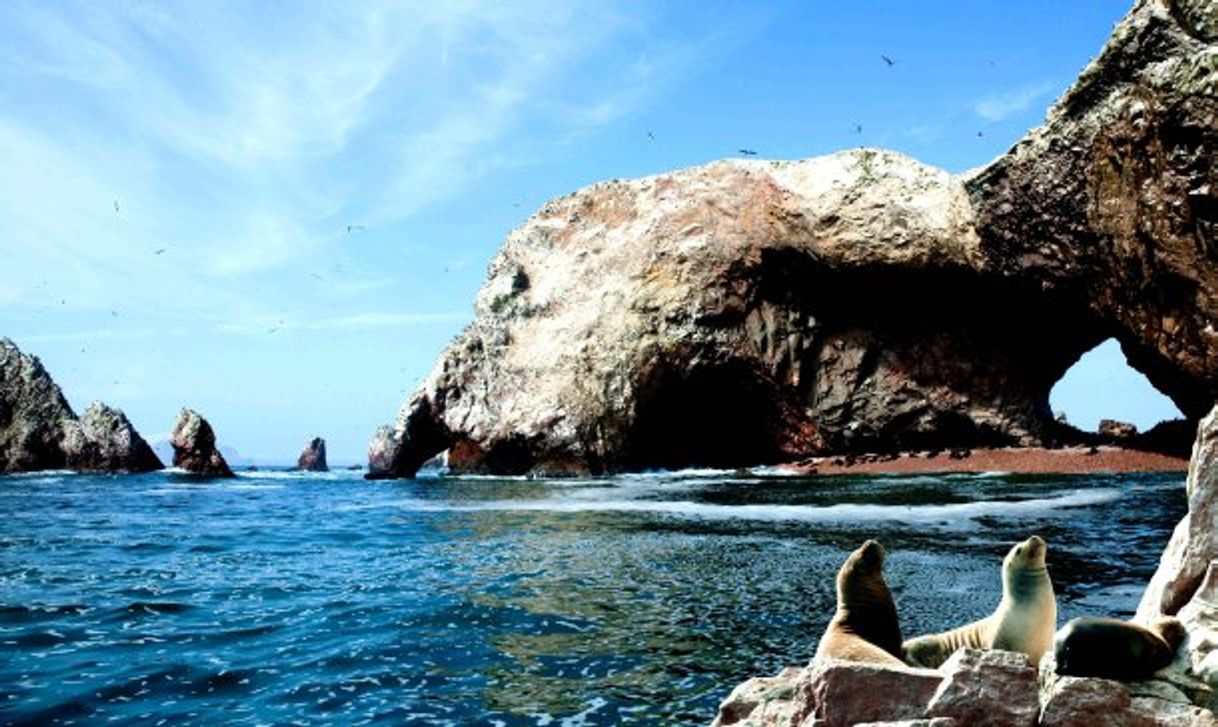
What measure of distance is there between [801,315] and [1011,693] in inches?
1416

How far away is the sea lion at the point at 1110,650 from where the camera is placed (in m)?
4.07

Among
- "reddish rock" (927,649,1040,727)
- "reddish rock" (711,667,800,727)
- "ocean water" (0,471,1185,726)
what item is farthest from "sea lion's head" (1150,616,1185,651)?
"ocean water" (0,471,1185,726)

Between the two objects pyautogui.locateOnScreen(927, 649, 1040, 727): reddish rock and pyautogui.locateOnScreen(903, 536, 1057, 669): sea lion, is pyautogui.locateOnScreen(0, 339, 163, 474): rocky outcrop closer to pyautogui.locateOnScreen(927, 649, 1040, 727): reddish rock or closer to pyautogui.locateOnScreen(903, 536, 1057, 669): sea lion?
pyautogui.locateOnScreen(903, 536, 1057, 669): sea lion

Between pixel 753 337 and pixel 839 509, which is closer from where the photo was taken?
pixel 839 509

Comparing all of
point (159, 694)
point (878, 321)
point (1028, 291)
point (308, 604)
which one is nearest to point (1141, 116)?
point (1028, 291)

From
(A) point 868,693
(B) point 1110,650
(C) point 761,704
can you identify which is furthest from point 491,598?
(B) point 1110,650

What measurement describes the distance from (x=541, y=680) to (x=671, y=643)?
4.97 feet

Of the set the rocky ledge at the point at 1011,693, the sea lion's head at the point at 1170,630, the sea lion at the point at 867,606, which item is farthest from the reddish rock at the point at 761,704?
the sea lion's head at the point at 1170,630

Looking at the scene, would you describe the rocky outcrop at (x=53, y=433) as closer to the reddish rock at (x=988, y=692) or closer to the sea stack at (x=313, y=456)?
the sea stack at (x=313, y=456)

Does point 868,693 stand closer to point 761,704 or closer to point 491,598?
point 761,704

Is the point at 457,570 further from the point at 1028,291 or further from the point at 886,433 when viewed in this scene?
the point at 886,433

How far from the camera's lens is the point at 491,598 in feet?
36.8

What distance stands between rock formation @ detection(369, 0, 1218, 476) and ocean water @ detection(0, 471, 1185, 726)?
28.5ft

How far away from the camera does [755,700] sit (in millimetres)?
5117
